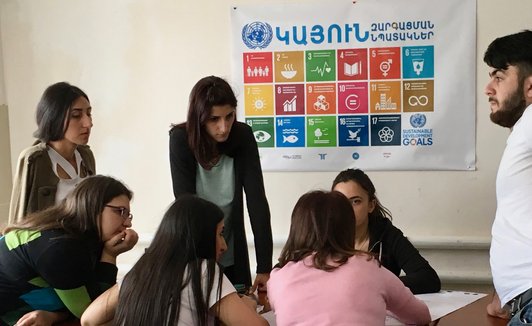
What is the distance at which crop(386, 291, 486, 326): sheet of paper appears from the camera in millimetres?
1956

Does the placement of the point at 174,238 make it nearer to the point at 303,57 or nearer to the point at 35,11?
the point at 303,57

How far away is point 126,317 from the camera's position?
1611 mm

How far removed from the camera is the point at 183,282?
63.1 inches

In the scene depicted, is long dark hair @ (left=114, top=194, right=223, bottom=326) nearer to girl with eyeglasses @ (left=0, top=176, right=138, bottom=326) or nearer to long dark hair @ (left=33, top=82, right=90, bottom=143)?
girl with eyeglasses @ (left=0, top=176, right=138, bottom=326)

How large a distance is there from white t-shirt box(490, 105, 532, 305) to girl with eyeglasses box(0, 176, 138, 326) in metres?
1.14

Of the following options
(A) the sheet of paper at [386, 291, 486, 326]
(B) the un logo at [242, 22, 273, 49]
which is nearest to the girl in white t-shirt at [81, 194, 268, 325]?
(A) the sheet of paper at [386, 291, 486, 326]

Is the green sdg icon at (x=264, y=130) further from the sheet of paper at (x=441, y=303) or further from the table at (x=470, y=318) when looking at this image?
the table at (x=470, y=318)

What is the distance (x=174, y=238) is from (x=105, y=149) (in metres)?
Answer: 2.05

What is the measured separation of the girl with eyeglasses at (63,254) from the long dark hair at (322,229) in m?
0.61

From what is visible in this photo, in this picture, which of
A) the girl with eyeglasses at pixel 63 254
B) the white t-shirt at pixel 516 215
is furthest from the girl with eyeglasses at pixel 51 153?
the white t-shirt at pixel 516 215

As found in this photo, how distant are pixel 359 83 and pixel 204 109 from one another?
3.69ft

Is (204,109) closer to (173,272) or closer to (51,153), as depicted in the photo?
(51,153)

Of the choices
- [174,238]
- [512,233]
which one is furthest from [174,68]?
[512,233]

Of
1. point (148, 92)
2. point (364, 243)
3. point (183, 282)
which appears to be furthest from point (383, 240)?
point (148, 92)
